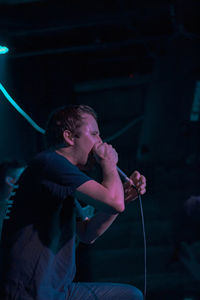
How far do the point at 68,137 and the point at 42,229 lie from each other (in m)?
0.51

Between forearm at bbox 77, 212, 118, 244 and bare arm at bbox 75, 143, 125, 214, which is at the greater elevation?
bare arm at bbox 75, 143, 125, 214

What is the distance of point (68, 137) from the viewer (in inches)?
67.6

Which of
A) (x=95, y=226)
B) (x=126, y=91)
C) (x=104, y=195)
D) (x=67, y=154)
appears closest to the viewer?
(x=104, y=195)

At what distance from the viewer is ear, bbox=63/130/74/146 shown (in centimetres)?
171

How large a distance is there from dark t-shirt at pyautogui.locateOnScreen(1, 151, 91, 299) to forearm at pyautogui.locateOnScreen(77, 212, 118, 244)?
277 mm

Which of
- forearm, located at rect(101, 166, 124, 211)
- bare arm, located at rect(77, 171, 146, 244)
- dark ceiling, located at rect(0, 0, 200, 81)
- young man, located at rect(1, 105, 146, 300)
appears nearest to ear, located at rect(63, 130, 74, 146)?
young man, located at rect(1, 105, 146, 300)

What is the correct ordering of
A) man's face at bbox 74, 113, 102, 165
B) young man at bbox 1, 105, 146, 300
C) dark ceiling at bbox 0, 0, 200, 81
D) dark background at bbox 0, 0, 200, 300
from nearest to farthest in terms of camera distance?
1. young man at bbox 1, 105, 146, 300
2. man's face at bbox 74, 113, 102, 165
3. dark ceiling at bbox 0, 0, 200, 81
4. dark background at bbox 0, 0, 200, 300

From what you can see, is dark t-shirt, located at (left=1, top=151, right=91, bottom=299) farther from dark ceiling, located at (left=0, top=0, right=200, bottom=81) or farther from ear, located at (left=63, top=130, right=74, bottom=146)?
dark ceiling, located at (left=0, top=0, right=200, bottom=81)

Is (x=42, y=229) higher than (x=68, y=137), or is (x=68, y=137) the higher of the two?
(x=68, y=137)

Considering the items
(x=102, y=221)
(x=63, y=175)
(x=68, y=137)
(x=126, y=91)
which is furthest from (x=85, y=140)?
(x=126, y=91)

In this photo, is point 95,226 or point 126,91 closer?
point 95,226

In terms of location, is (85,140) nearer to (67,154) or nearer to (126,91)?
(67,154)

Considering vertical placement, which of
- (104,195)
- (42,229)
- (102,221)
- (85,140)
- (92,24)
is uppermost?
(92,24)

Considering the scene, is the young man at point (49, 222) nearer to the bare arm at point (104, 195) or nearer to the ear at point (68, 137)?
the bare arm at point (104, 195)
